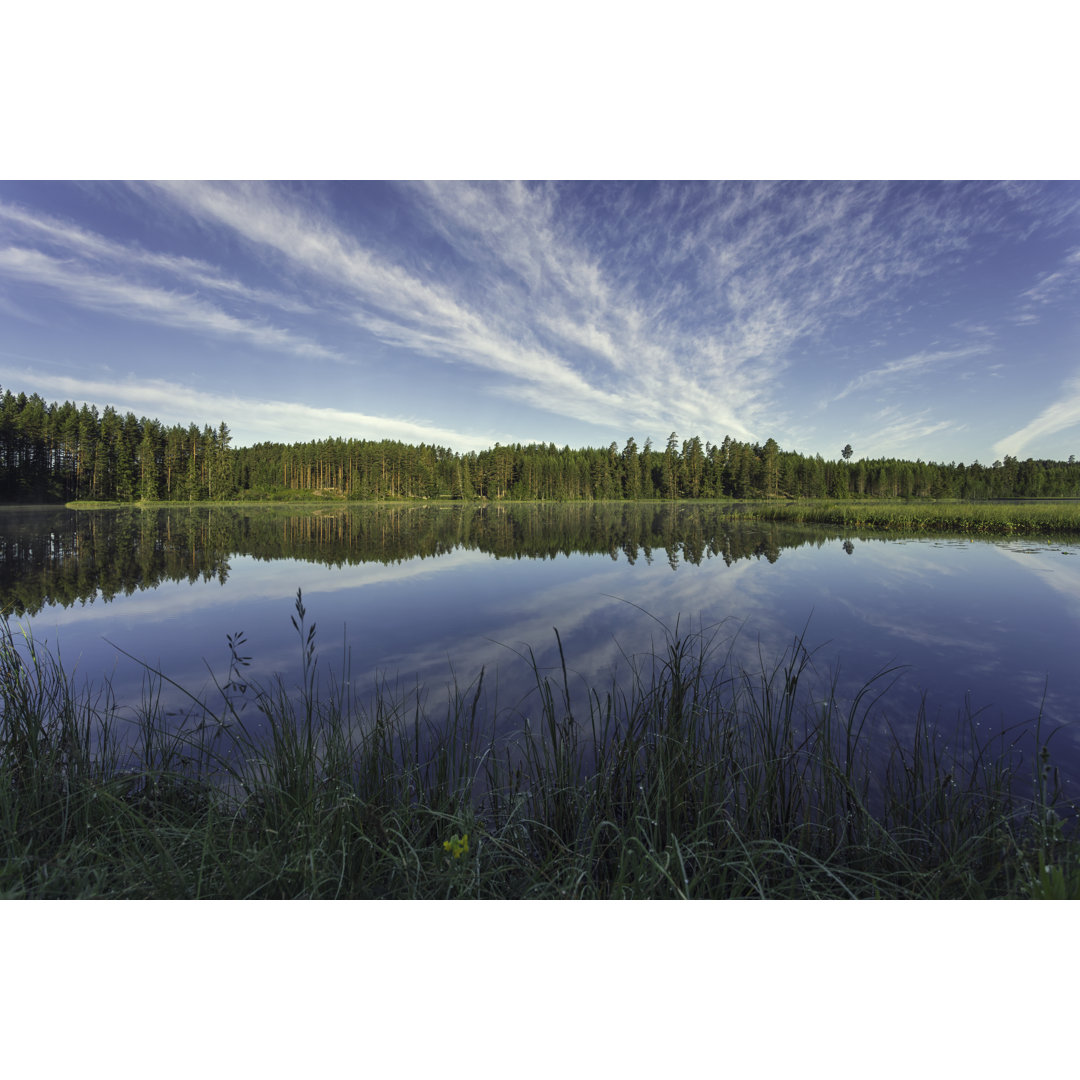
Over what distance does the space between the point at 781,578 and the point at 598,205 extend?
27.9ft

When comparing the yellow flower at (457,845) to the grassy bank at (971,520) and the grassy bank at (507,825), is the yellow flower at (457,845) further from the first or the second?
the grassy bank at (971,520)

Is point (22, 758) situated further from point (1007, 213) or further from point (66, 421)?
point (66, 421)

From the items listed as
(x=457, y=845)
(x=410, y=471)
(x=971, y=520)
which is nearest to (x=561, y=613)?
(x=457, y=845)

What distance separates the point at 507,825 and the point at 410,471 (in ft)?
241

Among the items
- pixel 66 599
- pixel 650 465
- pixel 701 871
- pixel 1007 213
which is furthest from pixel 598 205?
pixel 650 465

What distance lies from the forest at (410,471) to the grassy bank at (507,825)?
952 inches

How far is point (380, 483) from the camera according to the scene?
69.9 meters

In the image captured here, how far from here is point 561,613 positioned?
26.1ft

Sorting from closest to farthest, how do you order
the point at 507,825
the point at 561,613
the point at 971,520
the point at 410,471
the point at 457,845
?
the point at 457,845 → the point at 507,825 → the point at 561,613 → the point at 971,520 → the point at 410,471

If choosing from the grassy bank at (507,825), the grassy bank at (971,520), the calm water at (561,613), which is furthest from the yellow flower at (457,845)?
the grassy bank at (971,520)

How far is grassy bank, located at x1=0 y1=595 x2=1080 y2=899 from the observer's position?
77.7 inches

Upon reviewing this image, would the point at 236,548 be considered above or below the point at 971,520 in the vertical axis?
below

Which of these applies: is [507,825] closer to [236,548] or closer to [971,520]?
[236,548]

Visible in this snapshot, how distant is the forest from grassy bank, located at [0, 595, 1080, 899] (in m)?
24.2
